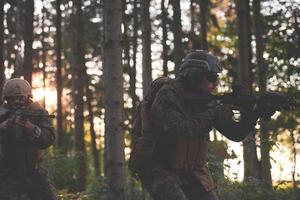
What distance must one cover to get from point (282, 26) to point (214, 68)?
37.6ft

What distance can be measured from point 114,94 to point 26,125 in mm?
1943

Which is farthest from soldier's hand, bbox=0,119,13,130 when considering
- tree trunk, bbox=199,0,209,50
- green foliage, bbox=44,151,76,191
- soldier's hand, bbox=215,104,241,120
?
tree trunk, bbox=199,0,209,50

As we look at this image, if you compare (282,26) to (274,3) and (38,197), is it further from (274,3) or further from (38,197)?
(38,197)

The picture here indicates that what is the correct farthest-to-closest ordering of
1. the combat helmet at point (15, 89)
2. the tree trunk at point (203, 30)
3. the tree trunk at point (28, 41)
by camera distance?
the tree trunk at point (203, 30)
the tree trunk at point (28, 41)
the combat helmet at point (15, 89)

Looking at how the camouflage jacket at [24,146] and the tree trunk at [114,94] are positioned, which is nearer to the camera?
the camouflage jacket at [24,146]

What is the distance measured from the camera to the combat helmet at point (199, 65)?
542 cm

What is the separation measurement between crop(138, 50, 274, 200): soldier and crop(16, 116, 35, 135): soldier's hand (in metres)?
1.79

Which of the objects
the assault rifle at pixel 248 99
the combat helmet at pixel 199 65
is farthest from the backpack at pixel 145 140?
the assault rifle at pixel 248 99

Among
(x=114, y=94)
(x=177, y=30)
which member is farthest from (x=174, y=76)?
(x=114, y=94)

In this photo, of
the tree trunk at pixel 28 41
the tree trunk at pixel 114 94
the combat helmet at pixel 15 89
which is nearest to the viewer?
the combat helmet at pixel 15 89

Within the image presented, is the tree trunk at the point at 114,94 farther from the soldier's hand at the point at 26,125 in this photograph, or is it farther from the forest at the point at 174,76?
the soldier's hand at the point at 26,125

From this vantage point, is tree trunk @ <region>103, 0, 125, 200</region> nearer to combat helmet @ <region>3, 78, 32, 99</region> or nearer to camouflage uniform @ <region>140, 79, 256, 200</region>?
combat helmet @ <region>3, 78, 32, 99</region>

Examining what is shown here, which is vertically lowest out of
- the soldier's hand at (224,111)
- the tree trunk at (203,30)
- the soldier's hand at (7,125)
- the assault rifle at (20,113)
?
the soldier's hand at (224,111)

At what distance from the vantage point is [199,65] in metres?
5.43
